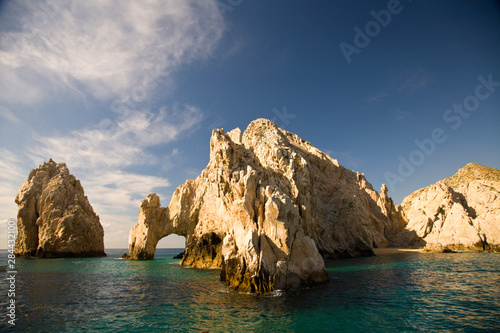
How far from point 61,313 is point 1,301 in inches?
270

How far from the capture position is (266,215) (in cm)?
2266

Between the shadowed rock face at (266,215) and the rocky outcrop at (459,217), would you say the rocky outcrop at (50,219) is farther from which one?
the rocky outcrop at (459,217)

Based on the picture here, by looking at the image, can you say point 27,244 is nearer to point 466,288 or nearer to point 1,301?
point 1,301

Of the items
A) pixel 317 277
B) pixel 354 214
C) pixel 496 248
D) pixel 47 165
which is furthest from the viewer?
pixel 47 165

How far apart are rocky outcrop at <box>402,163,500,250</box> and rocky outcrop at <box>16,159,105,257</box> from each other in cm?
9120

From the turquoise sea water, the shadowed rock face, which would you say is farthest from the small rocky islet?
the turquoise sea water

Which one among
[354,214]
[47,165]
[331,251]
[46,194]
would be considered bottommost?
[331,251]

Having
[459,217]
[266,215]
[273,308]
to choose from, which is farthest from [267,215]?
[459,217]

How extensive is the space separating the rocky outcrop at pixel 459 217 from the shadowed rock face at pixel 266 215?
36.3 ft

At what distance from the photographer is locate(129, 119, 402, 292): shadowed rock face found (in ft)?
70.6

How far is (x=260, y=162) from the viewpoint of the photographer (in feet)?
174

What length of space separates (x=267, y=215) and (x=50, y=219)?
2769 inches

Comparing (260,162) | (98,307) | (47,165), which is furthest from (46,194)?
(98,307)

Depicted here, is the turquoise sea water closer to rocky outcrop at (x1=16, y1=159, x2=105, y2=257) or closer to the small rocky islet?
the small rocky islet
